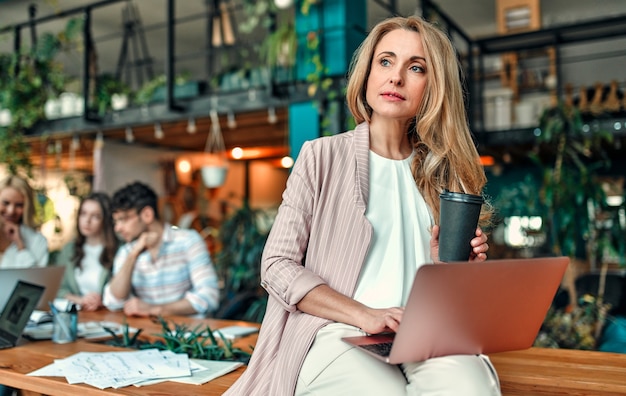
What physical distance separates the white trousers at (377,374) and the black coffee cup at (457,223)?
0.69 feet

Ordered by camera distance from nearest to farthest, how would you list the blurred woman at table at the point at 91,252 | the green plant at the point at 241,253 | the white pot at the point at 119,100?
1. the blurred woman at table at the point at 91,252
2. the green plant at the point at 241,253
3. the white pot at the point at 119,100

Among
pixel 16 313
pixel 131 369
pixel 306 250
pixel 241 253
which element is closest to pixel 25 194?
pixel 16 313

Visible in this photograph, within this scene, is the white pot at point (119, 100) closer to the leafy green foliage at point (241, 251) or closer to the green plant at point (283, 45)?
the leafy green foliage at point (241, 251)

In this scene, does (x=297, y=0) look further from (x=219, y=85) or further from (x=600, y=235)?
(x=600, y=235)

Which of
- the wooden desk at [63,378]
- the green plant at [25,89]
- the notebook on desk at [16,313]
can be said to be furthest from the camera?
the green plant at [25,89]

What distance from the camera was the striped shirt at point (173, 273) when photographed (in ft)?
10.5

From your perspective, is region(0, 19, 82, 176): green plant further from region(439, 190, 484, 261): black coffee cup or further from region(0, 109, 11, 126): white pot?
region(439, 190, 484, 261): black coffee cup

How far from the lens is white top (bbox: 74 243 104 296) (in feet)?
11.8

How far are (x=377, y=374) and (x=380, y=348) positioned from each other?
0.07 metres

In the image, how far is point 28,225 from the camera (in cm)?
351

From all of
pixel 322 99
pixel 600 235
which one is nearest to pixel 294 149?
pixel 322 99

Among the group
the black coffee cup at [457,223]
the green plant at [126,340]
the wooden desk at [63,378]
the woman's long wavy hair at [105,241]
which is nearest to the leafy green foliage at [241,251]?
the woman's long wavy hair at [105,241]

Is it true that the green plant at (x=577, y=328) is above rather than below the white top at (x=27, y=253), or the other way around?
below

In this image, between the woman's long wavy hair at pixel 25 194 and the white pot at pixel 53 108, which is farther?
the white pot at pixel 53 108
